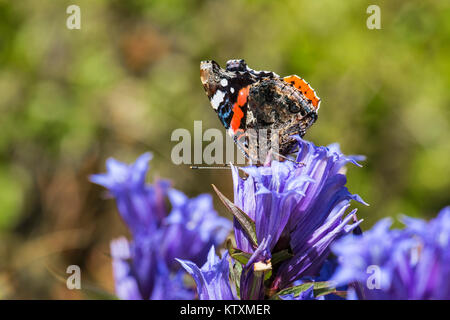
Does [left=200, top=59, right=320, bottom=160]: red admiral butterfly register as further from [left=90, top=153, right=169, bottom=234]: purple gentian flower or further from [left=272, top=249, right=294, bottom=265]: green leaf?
[left=272, top=249, right=294, bottom=265]: green leaf

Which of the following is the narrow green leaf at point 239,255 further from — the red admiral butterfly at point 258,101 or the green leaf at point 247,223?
the red admiral butterfly at point 258,101

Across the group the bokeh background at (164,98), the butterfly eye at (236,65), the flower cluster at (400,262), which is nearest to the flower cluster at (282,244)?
the flower cluster at (400,262)

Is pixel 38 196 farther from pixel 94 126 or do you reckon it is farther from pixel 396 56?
pixel 396 56

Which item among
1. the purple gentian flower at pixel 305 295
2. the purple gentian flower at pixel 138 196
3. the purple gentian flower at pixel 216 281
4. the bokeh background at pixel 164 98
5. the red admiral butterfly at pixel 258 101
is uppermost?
the bokeh background at pixel 164 98

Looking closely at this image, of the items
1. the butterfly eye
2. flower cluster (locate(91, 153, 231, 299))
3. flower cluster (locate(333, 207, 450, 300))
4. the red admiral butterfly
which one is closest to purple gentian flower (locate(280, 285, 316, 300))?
flower cluster (locate(333, 207, 450, 300))

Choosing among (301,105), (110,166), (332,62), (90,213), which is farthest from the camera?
(90,213)

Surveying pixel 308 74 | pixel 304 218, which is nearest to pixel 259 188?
pixel 304 218

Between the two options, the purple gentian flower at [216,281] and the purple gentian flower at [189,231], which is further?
the purple gentian flower at [189,231]

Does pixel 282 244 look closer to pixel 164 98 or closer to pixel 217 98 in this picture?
pixel 217 98
